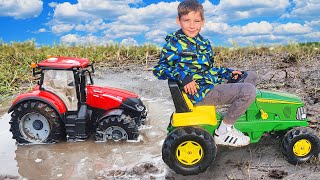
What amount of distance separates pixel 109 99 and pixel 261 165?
240 cm

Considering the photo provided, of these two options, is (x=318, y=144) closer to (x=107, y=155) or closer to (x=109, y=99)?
(x=107, y=155)

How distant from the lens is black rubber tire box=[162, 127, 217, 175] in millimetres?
4305

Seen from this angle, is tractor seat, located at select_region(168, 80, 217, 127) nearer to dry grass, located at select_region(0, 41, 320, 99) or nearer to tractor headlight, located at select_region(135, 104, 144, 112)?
tractor headlight, located at select_region(135, 104, 144, 112)

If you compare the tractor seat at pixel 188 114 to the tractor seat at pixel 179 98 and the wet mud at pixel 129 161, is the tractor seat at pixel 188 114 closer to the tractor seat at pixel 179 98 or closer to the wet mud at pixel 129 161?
the tractor seat at pixel 179 98

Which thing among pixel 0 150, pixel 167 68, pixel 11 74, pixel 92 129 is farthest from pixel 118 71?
pixel 167 68

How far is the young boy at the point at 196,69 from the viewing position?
14.0 feet

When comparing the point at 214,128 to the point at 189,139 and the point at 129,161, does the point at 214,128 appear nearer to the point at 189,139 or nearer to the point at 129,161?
the point at 189,139

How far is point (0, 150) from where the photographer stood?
5.65 m

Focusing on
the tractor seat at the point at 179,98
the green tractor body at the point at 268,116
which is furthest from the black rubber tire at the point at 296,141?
the tractor seat at the point at 179,98

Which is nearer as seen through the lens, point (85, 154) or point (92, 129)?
point (85, 154)

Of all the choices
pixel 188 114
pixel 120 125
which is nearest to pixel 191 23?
pixel 188 114

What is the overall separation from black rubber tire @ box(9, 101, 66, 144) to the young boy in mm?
2092

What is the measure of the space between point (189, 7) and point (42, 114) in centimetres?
270

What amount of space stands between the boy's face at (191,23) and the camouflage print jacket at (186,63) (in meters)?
0.07
